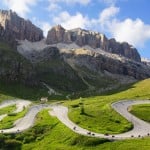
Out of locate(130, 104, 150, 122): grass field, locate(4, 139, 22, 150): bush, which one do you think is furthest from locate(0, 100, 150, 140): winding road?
locate(4, 139, 22, 150): bush

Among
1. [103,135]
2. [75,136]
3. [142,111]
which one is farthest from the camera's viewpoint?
[142,111]

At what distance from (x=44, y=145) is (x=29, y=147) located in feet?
14.6

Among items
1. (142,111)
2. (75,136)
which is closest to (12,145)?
(75,136)

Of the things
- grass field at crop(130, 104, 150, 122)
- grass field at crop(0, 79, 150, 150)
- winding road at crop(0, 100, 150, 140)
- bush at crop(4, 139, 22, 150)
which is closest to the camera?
grass field at crop(0, 79, 150, 150)

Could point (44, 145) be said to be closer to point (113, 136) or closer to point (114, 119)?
point (113, 136)

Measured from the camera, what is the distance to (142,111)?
157 meters

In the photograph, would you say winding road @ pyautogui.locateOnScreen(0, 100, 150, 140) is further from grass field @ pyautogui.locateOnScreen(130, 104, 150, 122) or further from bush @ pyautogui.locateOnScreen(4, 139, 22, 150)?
bush @ pyautogui.locateOnScreen(4, 139, 22, 150)

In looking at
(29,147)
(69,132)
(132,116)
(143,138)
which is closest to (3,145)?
(29,147)

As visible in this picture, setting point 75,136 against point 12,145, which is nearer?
point 75,136

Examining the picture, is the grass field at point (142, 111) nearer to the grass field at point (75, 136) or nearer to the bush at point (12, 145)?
the grass field at point (75, 136)

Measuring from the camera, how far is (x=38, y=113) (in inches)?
6560

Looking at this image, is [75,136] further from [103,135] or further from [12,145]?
[12,145]

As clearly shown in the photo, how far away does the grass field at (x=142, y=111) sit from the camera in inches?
5874

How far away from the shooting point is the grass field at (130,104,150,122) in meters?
149
